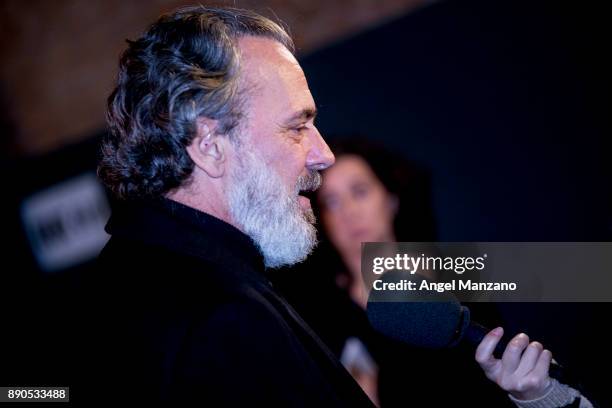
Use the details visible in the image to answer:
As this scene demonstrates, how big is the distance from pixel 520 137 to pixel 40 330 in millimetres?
1756

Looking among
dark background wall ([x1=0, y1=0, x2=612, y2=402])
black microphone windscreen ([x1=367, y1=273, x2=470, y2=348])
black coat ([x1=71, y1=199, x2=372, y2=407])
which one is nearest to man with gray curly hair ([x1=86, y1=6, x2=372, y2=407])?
black coat ([x1=71, y1=199, x2=372, y2=407])

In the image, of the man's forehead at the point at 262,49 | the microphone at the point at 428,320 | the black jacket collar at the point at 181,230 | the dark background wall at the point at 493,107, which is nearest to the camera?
the black jacket collar at the point at 181,230

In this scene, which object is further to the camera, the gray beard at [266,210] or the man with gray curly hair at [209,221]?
the gray beard at [266,210]

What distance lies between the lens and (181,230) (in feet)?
3.33

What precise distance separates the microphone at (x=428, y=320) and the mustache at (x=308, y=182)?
0.26 m

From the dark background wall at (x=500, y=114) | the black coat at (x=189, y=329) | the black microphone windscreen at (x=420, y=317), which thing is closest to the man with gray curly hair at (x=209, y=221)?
the black coat at (x=189, y=329)

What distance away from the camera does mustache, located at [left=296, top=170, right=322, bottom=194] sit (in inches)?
48.6

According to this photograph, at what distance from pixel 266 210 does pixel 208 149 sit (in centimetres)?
16

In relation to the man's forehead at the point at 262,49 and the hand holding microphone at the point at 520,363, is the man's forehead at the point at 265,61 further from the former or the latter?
the hand holding microphone at the point at 520,363

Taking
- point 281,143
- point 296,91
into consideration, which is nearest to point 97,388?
point 281,143

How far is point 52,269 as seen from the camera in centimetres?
221

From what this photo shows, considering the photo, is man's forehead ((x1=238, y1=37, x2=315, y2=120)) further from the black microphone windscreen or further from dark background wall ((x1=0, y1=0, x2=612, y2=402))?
dark background wall ((x1=0, y1=0, x2=612, y2=402))

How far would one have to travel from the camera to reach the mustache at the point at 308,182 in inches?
→ 48.6

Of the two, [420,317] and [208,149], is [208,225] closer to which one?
[208,149]
